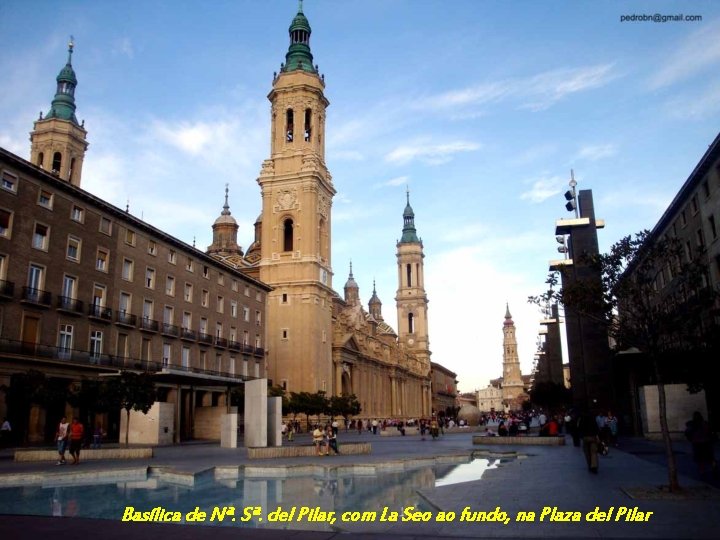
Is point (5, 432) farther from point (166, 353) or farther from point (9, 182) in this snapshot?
point (166, 353)

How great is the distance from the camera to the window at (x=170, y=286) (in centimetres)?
4522

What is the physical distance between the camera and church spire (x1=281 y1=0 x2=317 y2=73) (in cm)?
7419

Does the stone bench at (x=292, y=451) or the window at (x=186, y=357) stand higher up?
the window at (x=186, y=357)

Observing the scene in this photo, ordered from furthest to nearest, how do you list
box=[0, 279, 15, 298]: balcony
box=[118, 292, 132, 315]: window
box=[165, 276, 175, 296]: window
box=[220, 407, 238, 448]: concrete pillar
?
box=[165, 276, 175, 296]: window < box=[118, 292, 132, 315]: window < box=[0, 279, 15, 298]: balcony < box=[220, 407, 238, 448]: concrete pillar

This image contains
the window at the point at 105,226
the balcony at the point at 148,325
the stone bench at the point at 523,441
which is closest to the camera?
the stone bench at the point at 523,441

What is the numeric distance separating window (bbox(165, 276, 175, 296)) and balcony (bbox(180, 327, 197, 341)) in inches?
115

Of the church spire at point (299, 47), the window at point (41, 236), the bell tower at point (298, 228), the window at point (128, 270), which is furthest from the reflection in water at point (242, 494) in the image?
the church spire at point (299, 47)

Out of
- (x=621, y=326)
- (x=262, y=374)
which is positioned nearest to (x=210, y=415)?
(x=262, y=374)

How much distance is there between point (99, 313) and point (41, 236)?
6008mm

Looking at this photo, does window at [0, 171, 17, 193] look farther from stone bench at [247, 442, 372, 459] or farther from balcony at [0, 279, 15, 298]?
stone bench at [247, 442, 372, 459]

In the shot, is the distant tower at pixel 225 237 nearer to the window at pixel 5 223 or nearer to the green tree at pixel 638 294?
the window at pixel 5 223

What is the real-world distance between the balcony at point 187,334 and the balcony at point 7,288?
15136 millimetres

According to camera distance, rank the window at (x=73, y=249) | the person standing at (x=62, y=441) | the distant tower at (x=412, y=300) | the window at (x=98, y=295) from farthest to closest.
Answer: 1. the distant tower at (x=412, y=300)
2. the window at (x=98, y=295)
3. the window at (x=73, y=249)
4. the person standing at (x=62, y=441)

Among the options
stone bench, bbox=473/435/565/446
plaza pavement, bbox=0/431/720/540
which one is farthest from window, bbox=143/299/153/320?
plaza pavement, bbox=0/431/720/540
